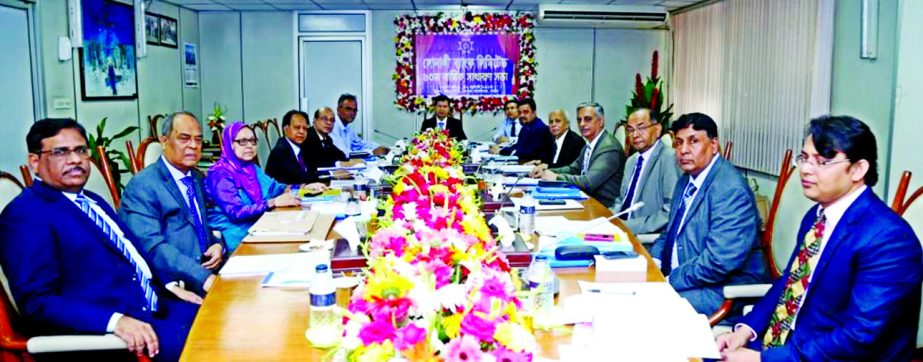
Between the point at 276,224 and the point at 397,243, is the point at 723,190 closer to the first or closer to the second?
the point at 397,243

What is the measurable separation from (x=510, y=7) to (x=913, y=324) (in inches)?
283

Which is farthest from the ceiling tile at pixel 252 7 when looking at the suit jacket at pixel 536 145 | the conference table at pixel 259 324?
the conference table at pixel 259 324

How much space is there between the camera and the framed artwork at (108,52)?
6051mm

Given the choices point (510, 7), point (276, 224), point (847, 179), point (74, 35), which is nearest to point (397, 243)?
point (847, 179)

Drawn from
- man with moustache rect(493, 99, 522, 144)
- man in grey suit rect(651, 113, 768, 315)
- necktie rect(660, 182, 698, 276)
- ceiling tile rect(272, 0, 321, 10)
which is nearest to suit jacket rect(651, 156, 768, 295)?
man in grey suit rect(651, 113, 768, 315)

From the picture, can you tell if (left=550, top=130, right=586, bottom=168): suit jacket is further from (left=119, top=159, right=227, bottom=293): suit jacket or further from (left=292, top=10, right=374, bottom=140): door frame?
(left=292, top=10, right=374, bottom=140): door frame

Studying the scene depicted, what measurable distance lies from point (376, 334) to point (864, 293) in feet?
4.10

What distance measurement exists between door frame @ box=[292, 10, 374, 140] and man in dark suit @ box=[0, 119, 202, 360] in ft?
21.8

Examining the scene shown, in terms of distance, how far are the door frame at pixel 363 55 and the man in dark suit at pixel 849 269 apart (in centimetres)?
743

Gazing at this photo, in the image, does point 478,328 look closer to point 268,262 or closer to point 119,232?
point 268,262

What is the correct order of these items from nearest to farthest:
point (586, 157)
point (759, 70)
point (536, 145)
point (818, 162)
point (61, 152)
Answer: point (818, 162), point (61, 152), point (586, 157), point (759, 70), point (536, 145)

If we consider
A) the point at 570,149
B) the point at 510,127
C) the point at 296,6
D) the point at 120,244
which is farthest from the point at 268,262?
the point at 296,6

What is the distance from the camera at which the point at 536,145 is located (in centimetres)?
652

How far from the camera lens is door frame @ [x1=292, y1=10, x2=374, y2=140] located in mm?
8883
